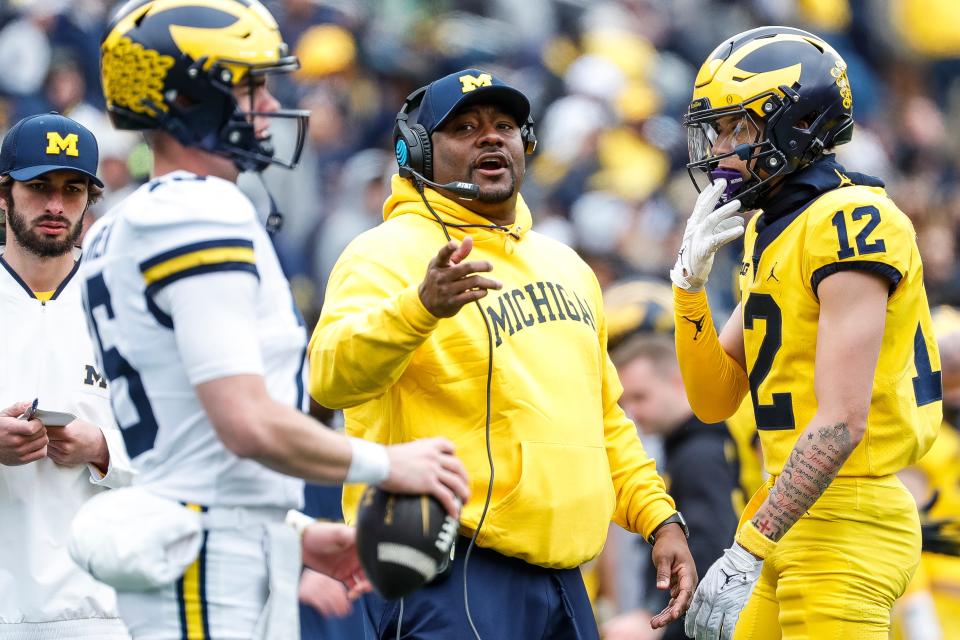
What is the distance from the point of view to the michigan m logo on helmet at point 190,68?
339cm

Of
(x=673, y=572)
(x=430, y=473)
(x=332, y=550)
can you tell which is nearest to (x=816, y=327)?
(x=673, y=572)

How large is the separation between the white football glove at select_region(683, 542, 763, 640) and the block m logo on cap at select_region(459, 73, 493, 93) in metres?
1.64

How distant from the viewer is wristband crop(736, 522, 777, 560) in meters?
4.27

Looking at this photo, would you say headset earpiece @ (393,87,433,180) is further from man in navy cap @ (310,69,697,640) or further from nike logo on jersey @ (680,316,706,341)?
nike logo on jersey @ (680,316,706,341)

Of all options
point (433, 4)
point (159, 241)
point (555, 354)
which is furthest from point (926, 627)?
point (433, 4)

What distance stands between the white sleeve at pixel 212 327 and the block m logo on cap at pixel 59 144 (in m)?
2.11

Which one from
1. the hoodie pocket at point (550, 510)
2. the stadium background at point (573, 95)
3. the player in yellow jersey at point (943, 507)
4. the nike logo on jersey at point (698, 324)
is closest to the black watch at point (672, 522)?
the hoodie pocket at point (550, 510)

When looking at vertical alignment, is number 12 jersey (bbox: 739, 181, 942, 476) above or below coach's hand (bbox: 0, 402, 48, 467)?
above

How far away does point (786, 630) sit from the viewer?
Result: 436 cm

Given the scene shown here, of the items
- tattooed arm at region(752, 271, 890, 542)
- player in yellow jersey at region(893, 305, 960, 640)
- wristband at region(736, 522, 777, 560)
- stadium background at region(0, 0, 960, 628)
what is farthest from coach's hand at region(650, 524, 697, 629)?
stadium background at region(0, 0, 960, 628)

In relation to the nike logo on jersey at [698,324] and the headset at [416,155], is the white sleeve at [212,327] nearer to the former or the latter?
the headset at [416,155]

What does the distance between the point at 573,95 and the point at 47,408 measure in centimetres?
1019

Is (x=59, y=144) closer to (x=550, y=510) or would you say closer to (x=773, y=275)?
(x=550, y=510)

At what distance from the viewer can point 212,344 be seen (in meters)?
3.11
